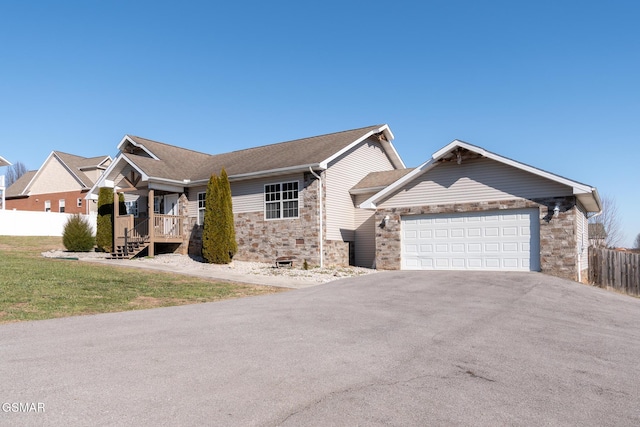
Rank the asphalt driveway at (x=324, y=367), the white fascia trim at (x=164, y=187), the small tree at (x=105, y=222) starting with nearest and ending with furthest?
the asphalt driveway at (x=324, y=367) < the white fascia trim at (x=164, y=187) < the small tree at (x=105, y=222)

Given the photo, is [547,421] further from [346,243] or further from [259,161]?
[259,161]

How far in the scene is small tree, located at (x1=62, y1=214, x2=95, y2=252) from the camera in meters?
25.6

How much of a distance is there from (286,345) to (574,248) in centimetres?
1304

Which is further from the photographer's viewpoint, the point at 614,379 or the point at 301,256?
the point at 301,256

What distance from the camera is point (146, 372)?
17.6 ft

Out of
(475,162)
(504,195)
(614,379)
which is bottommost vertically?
(614,379)

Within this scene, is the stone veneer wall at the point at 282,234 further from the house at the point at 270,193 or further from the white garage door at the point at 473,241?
the white garage door at the point at 473,241

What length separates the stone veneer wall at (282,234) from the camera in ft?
68.7

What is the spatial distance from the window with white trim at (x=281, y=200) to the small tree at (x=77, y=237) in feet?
34.0

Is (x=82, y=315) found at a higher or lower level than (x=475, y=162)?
lower

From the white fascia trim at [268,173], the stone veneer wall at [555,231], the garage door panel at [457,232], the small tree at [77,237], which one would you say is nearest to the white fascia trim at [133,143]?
the white fascia trim at [268,173]

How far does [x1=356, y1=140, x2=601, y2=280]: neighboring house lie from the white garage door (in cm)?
3

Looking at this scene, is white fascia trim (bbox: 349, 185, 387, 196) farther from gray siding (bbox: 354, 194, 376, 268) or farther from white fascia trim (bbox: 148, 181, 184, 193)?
white fascia trim (bbox: 148, 181, 184, 193)

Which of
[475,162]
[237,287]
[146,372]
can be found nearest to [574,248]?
[475,162]
